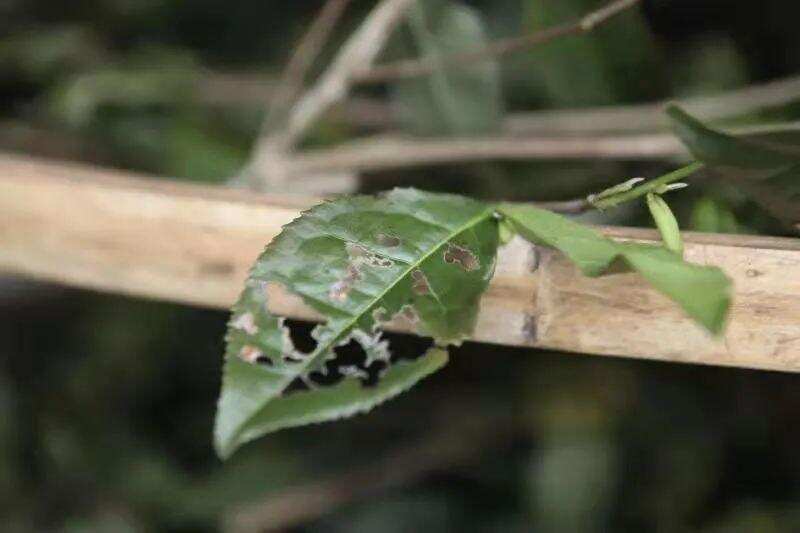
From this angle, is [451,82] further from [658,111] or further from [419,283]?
[419,283]

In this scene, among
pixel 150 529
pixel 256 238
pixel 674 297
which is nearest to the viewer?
pixel 674 297

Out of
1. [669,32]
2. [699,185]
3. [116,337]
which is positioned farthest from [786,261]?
[116,337]

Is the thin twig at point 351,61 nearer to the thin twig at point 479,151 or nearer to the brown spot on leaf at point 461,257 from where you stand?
the thin twig at point 479,151

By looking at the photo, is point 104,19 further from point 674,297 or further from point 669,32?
point 674,297

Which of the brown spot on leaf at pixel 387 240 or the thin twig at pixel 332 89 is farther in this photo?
the thin twig at pixel 332 89

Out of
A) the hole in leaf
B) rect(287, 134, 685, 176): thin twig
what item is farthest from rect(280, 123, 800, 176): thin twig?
the hole in leaf

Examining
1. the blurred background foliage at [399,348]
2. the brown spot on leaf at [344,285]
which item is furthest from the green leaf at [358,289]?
the blurred background foliage at [399,348]
